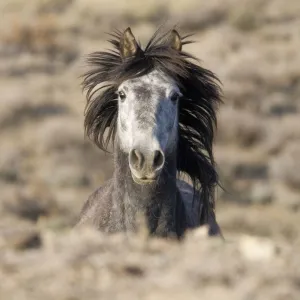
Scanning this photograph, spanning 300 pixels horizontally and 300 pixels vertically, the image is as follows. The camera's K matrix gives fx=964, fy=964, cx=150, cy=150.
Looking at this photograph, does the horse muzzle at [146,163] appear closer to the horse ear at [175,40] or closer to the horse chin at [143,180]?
the horse chin at [143,180]

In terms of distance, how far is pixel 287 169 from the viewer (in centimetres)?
1681

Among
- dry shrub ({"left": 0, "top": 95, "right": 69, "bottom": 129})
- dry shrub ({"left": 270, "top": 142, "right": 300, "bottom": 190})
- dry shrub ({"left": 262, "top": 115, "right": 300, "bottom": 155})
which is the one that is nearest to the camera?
dry shrub ({"left": 270, "top": 142, "right": 300, "bottom": 190})

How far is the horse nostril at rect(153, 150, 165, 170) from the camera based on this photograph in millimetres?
5301

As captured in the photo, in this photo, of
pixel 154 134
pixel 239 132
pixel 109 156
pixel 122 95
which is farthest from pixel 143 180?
pixel 239 132

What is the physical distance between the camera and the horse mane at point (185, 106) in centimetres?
611

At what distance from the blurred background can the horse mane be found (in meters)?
1.36

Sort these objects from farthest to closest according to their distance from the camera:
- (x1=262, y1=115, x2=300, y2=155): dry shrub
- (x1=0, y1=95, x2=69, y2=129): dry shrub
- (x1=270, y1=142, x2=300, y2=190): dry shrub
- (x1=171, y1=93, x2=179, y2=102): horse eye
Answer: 1. (x1=0, y1=95, x2=69, y2=129): dry shrub
2. (x1=262, y1=115, x2=300, y2=155): dry shrub
3. (x1=270, y1=142, x2=300, y2=190): dry shrub
4. (x1=171, y1=93, x2=179, y2=102): horse eye

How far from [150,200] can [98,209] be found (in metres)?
0.57

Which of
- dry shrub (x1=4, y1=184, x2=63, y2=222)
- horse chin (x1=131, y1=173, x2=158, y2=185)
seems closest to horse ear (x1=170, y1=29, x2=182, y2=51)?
horse chin (x1=131, y1=173, x2=158, y2=185)

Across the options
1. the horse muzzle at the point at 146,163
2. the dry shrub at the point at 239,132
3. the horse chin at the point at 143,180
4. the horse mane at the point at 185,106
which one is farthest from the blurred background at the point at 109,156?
the horse muzzle at the point at 146,163

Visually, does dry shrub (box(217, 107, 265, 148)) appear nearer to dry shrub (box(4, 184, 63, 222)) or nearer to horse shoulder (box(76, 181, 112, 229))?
dry shrub (box(4, 184, 63, 222))

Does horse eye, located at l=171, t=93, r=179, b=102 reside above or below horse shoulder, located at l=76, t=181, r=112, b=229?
above

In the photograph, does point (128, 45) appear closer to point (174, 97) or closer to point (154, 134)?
point (174, 97)

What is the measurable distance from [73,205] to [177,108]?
8.49 m
